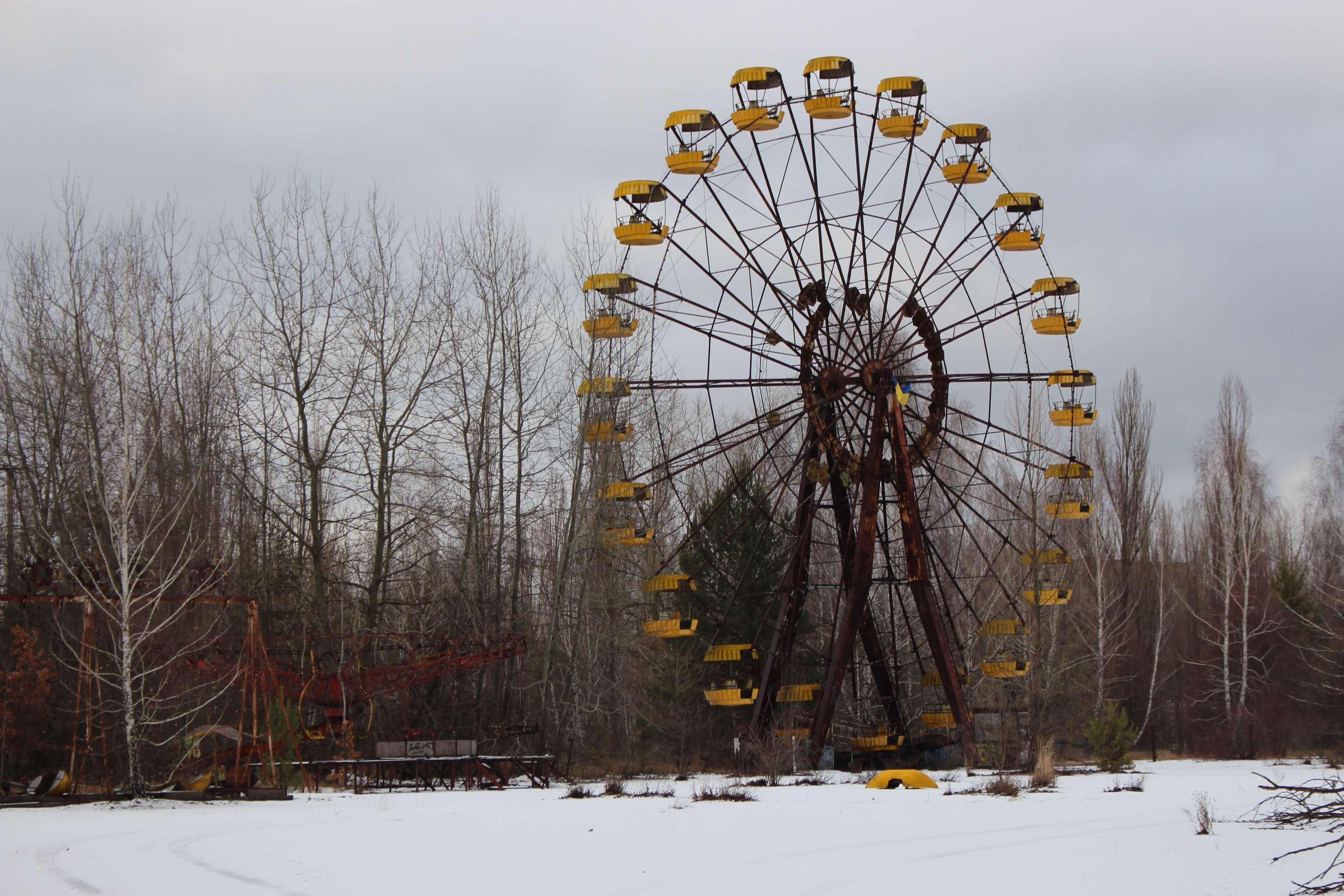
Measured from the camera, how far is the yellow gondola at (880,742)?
27141 millimetres

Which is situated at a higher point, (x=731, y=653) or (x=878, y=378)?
(x=878, y=378)

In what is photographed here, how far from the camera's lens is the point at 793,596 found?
27.9 meters

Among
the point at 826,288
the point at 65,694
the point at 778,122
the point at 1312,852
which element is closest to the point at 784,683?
the point at 826,288

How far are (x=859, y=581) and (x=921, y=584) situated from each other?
128 centimetres

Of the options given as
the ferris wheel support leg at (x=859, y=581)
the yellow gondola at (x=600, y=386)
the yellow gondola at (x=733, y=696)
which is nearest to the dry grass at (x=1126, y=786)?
the ferris wheel support leg at (x=859, y=581)

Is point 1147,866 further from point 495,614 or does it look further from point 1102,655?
point 1102,655

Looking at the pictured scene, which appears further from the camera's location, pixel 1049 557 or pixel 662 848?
pixel 1049 557

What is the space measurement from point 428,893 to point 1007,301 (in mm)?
22190

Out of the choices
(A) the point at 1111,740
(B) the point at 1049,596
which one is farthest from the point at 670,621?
(A) the point at 1111,740

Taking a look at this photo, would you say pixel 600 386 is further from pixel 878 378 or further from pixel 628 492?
pixel 878 378

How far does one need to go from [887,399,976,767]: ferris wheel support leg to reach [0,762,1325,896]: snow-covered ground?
686 centimetres

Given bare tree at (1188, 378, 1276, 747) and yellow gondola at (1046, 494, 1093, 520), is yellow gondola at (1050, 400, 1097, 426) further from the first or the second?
bare tree at (1188, 378, 1276, 747)

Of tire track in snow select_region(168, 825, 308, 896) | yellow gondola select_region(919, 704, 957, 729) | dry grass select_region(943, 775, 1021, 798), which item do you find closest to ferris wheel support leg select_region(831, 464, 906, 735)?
yellow gondola select_region(919, 704, 957, 729)

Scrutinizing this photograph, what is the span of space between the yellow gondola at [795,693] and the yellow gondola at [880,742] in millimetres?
1346
